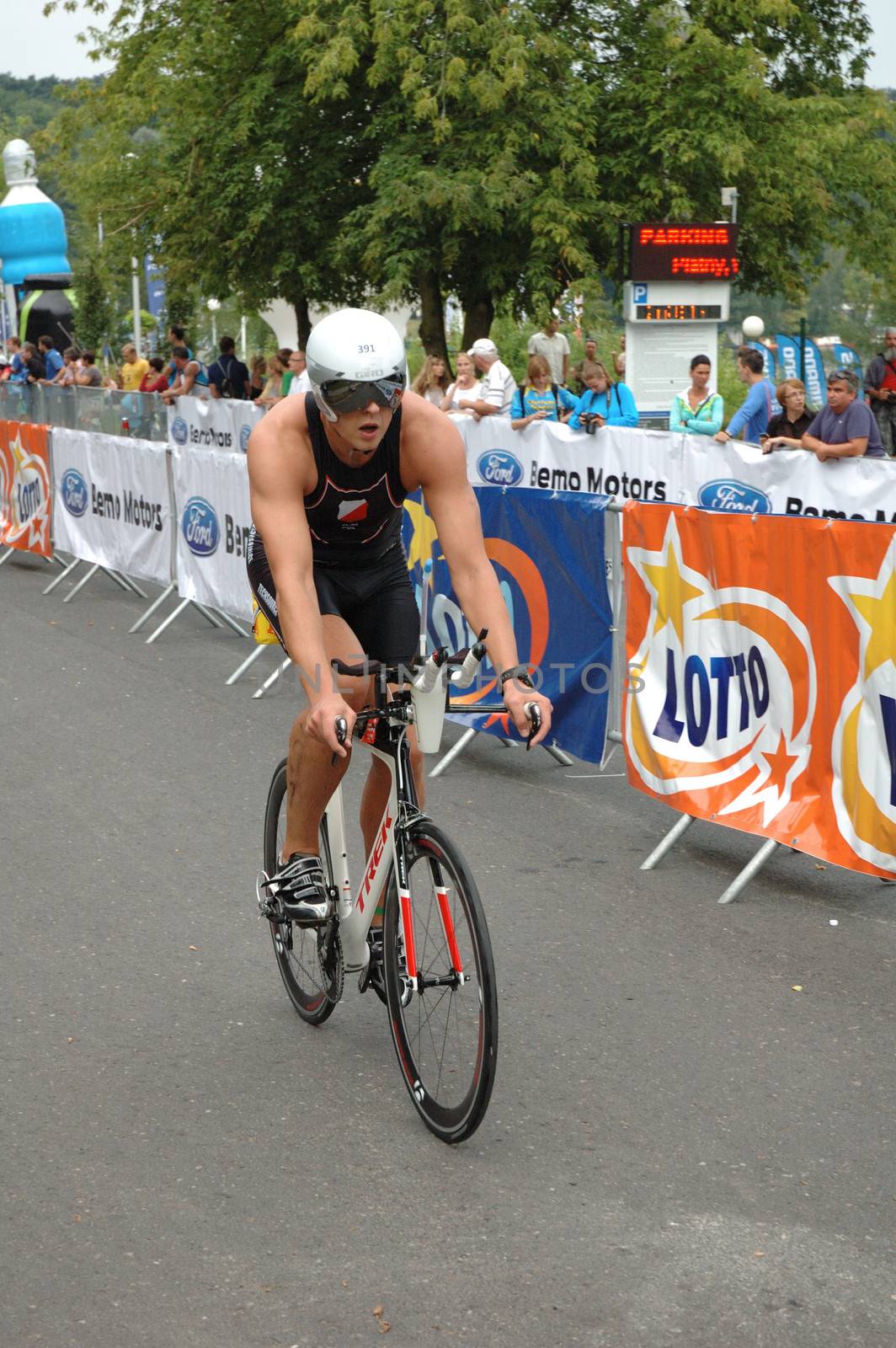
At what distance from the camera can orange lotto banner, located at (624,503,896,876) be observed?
233 inches

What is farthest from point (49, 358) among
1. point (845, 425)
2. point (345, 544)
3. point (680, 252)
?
point (345, 544)

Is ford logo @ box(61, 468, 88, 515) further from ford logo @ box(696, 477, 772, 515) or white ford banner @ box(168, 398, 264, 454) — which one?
ford logo @ box(696, 477, 772, 515)

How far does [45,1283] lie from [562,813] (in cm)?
436

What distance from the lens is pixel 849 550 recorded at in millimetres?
5957

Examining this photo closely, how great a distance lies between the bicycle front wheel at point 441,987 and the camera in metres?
3.97

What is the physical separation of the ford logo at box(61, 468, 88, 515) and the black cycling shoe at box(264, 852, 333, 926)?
10156mm

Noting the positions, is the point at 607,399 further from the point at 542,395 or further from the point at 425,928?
the point at 425,928

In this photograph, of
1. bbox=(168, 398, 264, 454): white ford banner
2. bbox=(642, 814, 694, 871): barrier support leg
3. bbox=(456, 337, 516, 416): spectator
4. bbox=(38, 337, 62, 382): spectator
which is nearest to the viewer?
bbox=(642, 814, 694, 871): barrier support leg

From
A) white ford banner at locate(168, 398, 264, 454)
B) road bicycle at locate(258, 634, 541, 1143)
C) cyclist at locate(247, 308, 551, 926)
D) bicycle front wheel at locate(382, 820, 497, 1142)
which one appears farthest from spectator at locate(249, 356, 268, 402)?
bicycle front wheel at locate(382, 820, 497, 1142)

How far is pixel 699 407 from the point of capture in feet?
49.2

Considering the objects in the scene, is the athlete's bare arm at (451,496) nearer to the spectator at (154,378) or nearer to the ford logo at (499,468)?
the ford logo at (499,468)

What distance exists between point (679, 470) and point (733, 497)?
0.92m

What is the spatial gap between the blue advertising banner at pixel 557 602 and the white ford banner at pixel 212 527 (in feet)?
10.6

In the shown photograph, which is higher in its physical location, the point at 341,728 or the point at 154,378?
the point at 341,728
